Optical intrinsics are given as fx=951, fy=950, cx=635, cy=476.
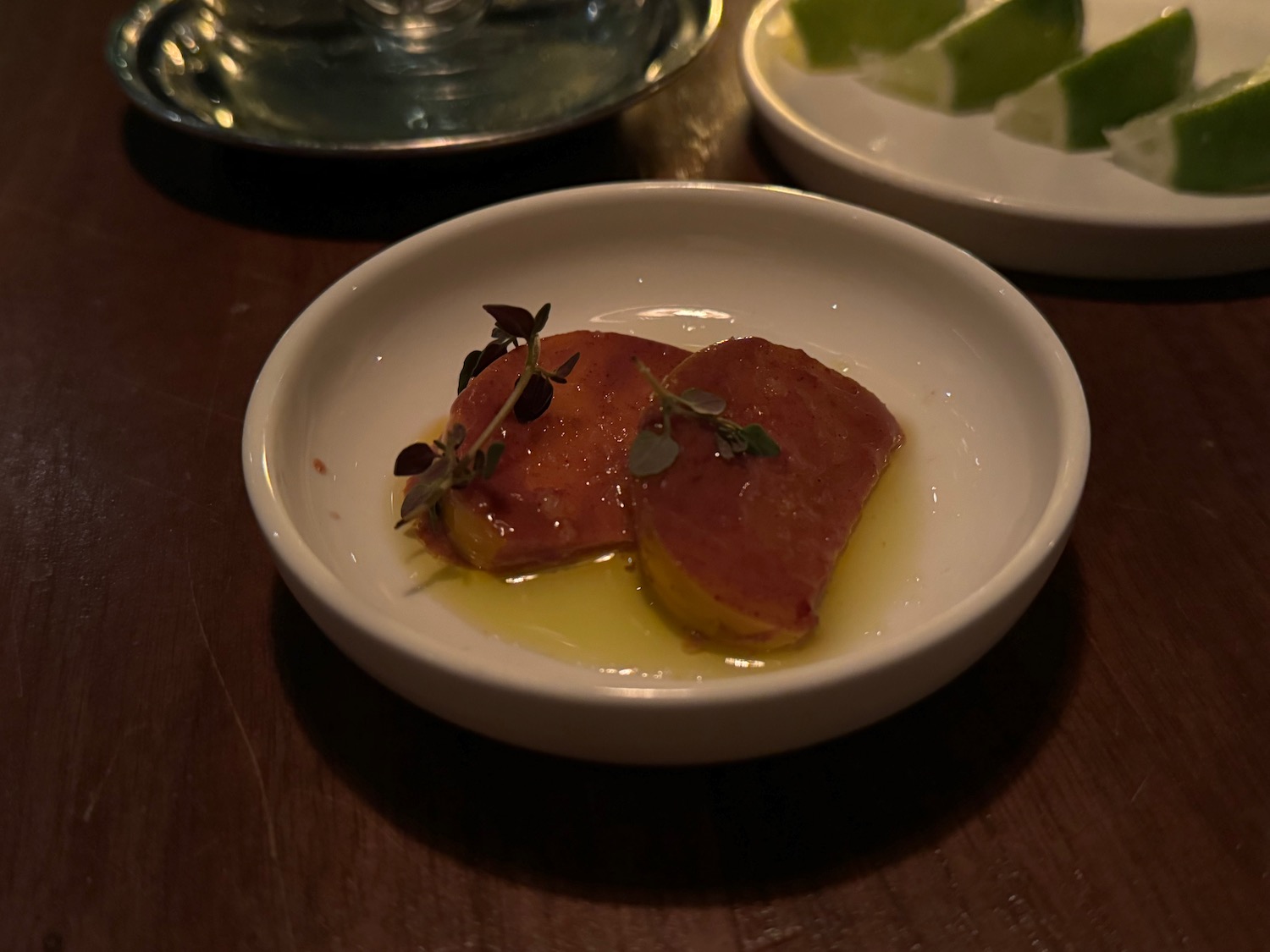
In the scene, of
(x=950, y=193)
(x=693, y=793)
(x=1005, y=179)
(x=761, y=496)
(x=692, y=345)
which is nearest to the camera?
(x=693, y=793)

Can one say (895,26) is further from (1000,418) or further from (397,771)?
(397,771)

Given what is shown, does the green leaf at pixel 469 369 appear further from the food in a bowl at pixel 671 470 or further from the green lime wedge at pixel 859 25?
the green lime wedge at pixel 859 25

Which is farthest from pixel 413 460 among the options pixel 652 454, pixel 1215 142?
pixel 1215 142

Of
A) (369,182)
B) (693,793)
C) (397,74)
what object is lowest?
(693,793)

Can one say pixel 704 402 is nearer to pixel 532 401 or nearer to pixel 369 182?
pixel 532 401

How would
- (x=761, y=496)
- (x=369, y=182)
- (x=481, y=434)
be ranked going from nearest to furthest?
(x=761, y=496) → (x=481, y=434) → (x=369, y=182)

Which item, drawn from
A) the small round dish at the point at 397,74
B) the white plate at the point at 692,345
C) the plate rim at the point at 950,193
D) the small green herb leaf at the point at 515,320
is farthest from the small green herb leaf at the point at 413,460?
the plate rim at the point at 950,193
